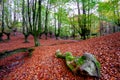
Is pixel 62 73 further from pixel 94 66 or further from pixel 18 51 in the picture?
pixel 18 51

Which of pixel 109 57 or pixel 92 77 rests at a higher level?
pixel 109 57

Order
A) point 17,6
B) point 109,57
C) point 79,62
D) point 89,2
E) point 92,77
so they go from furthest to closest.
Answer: point 17,6 < point 89,2 < point 109,57 < point 79,62 < point 92,77

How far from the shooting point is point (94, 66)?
5.80 metres

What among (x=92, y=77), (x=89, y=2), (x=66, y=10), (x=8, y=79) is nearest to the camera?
(x=92, y=77)

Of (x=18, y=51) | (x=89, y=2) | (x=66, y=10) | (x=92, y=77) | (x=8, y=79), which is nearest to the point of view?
(x=92, y=77)

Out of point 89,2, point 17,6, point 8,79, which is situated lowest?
point 8,79

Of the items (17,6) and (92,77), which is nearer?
(92,77)

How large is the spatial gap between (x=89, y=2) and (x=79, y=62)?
14.7 meters

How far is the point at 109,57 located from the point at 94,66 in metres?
1.40

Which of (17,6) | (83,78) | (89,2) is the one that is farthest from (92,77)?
(17,6)

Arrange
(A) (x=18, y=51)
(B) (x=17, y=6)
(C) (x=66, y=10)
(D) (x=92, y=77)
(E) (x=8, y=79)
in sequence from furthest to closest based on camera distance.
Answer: (B) (x=17, y=6)
(C) (x=66, y=10)
(A) (x=18, y=51)
(E) (x=8, y=79)
(D) (x=92, y=77)

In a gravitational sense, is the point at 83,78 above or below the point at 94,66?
below

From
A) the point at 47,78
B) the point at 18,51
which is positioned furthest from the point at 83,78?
the point at 18,51

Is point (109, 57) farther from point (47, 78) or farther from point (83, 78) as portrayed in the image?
point (47, 78)
